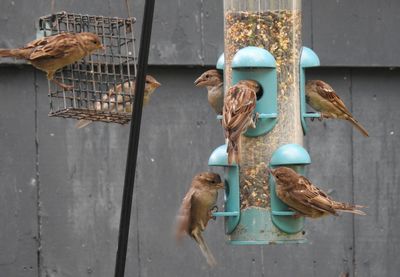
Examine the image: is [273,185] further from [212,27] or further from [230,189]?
[212,27]

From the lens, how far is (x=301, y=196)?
6.13 m

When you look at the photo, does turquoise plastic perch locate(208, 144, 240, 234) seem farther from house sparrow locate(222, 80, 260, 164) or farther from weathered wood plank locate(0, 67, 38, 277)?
weathered wood plank locate(0, 67, 38, 277)

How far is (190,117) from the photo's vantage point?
7566 mm

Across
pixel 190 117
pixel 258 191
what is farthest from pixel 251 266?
pixel 258 191

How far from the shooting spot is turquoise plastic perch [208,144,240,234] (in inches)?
245

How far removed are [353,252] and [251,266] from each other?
1.85ft

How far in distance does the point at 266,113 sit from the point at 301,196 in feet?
1.33

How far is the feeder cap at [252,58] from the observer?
20.1ft

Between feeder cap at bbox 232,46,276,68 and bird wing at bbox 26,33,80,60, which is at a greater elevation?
bird wing at bbox 26,33,80,60

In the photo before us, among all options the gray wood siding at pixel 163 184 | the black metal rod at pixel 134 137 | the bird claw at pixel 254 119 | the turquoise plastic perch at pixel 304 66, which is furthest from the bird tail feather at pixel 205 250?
the black metal rod at pixel 134 137

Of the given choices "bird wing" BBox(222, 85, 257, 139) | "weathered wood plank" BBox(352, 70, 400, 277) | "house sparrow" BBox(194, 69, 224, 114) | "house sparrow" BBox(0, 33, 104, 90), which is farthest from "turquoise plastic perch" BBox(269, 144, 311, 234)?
"weathered wood plank" BBox(352, 70, 400, 277)

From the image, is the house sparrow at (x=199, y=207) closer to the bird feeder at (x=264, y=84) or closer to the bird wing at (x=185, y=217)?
the bird wing at (x=185, y=217)

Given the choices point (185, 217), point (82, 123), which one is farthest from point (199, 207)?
point (82, 123)

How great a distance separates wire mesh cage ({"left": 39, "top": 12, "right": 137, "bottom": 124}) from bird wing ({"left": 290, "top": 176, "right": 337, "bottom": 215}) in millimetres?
788
